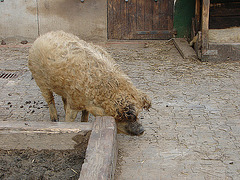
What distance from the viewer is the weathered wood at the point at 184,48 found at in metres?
7.86

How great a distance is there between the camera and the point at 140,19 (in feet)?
32.1

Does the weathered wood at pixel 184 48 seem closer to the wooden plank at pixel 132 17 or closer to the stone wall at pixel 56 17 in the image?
the wooden plank at pixel 132 17

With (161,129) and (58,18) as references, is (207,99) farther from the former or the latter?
(58,18)

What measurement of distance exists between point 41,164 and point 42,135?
30cm

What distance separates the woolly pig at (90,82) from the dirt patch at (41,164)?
56 cm

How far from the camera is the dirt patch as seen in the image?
3.00 meters

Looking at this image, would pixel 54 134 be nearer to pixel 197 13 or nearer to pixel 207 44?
pixel 207 44

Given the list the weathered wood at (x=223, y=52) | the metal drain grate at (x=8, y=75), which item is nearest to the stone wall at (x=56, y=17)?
the metal drain grate at (x=8, y=75)

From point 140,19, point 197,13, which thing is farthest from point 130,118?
point 140,19

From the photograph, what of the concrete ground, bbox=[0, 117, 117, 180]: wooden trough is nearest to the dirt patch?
bbox=[0, 117, 117, 180]: wooden trough

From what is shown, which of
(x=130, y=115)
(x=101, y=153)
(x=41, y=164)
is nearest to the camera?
(x=101, y=153)

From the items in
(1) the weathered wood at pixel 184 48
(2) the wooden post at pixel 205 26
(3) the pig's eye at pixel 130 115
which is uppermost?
(2) the wooden post at pixel 205 26

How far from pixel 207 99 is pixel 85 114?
7.26 feet

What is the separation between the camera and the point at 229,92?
5.47 meters
